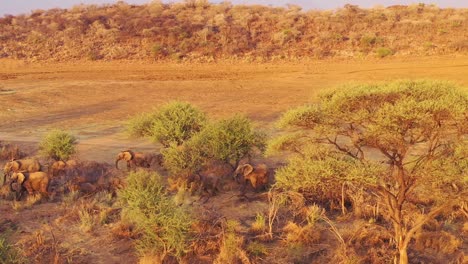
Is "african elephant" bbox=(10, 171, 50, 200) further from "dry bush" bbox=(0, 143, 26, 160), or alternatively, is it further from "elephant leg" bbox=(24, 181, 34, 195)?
"dry bush" bbox=(0, 143, 26, 160)

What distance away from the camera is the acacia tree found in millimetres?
6383

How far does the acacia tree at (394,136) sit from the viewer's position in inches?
251

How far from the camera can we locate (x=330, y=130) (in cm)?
716

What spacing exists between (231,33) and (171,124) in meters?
21.5

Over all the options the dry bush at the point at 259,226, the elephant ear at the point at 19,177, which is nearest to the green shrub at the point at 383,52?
the dry bush at the point at 259,226

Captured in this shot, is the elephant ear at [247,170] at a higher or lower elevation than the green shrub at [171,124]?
lower

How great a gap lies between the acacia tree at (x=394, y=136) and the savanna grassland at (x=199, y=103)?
0.27 meters

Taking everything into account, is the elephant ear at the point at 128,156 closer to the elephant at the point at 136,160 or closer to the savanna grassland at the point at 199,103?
the elephant at the point at 136,160

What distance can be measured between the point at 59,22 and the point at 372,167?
112 feet

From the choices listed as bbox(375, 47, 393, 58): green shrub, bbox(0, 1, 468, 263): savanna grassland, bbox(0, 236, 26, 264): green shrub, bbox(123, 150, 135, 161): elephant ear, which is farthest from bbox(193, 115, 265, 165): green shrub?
bbox(375, 47, 393, 58): green shrub

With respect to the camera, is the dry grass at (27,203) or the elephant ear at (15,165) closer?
the dry grass at (27,203)

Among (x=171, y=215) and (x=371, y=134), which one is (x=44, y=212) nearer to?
(x=171, y=215)

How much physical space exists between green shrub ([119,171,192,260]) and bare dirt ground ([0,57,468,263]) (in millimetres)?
645

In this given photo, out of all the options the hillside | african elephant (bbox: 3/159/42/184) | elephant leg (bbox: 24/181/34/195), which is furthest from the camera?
the hillside
